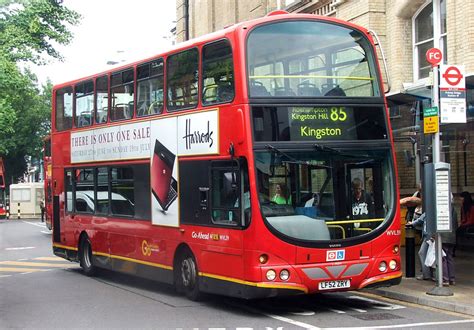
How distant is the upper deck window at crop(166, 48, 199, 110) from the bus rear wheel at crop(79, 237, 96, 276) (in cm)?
532

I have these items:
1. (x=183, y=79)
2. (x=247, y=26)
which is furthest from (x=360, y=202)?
(x=183, y=79)

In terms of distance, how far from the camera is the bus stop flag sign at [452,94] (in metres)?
11.3

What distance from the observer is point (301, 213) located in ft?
32.4

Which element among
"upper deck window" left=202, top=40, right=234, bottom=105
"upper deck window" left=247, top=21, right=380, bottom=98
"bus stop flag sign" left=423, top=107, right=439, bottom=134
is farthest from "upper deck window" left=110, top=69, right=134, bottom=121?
"bus stop flag sign" left=423, top=107, right=439, bottom=134

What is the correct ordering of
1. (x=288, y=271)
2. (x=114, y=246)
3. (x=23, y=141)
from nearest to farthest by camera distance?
(x=288, y=271), (x=114, y=246), (x=23, y=141)

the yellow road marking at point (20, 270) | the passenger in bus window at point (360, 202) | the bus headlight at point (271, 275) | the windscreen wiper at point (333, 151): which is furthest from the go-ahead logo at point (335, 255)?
the yellow road marking at point (20, 270)

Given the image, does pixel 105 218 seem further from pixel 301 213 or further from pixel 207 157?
pixel 301 213

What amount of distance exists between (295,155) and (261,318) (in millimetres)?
2342

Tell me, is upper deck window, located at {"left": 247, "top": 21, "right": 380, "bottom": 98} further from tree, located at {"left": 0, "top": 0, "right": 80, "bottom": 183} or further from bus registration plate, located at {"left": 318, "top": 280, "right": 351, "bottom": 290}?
tree, located at {"left": 0, "top": 0, "right": 80, "bottom": 183}

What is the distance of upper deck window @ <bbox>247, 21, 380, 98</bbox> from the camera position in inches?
396

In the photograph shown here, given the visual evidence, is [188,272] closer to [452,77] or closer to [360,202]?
[360,202]

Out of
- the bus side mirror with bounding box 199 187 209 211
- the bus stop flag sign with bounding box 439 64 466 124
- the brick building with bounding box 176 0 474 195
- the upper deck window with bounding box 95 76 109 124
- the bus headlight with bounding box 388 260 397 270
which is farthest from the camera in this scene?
the brick building with bounding box 176 0 474 195

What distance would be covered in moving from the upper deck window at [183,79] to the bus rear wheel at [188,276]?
2.48m

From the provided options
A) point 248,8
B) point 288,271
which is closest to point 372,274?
point 288,271
